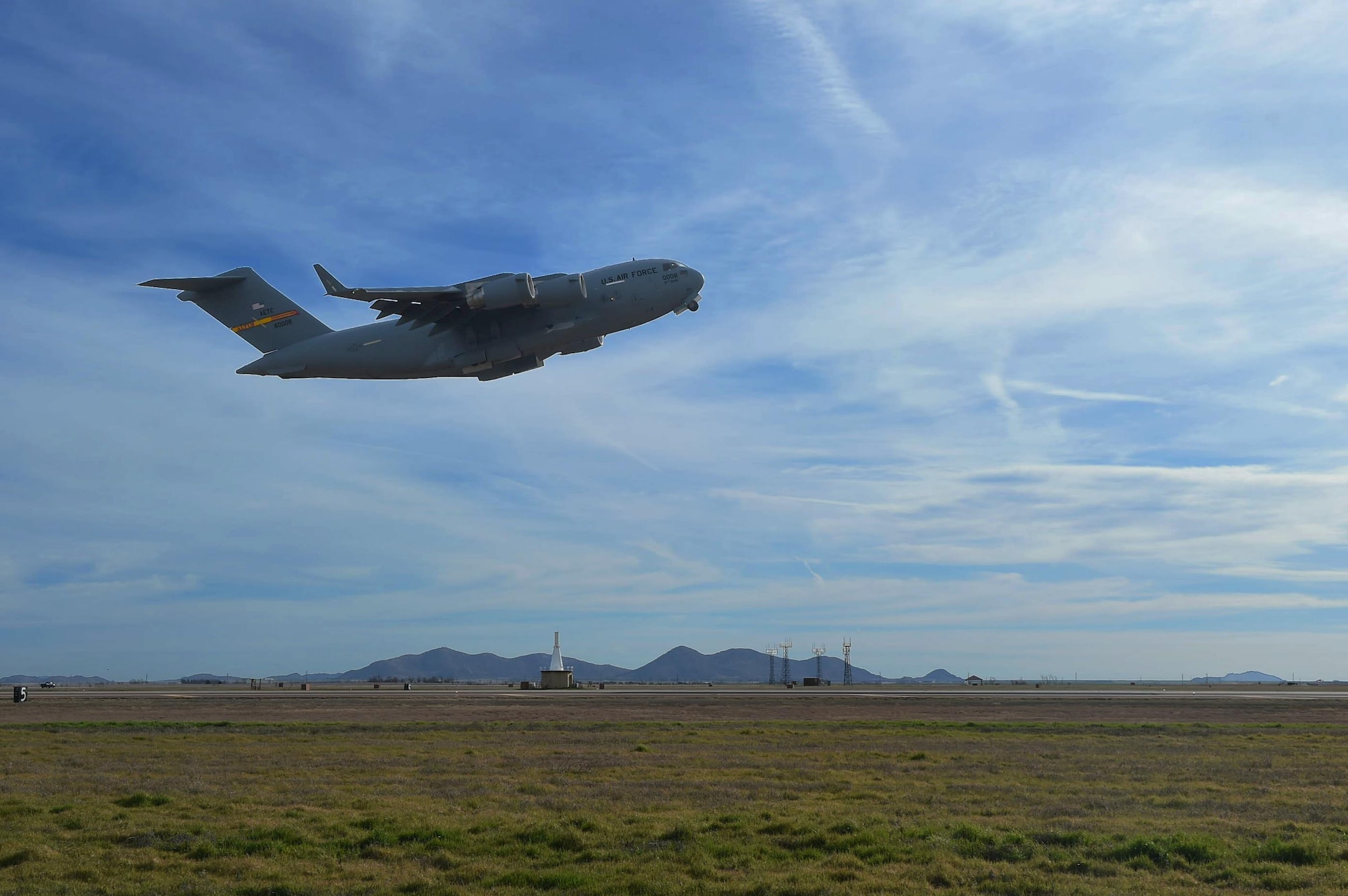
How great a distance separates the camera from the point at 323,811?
20375 mm

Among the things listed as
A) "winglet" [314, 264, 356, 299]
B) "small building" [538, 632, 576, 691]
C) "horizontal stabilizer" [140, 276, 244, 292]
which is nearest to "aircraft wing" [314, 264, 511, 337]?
"winglet" [314, 264, 356, 299]

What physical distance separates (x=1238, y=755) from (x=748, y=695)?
5688cm

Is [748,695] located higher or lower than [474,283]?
lower

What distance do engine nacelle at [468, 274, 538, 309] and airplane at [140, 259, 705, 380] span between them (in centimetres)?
3

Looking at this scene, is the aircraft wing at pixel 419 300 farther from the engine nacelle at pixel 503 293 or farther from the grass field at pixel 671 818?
the grass field at pixel 671 818

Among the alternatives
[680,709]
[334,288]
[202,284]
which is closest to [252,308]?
[202,284]

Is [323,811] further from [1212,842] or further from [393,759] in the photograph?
[1212,842]

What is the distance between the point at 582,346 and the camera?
44.9 meters

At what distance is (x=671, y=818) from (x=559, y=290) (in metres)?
27.2

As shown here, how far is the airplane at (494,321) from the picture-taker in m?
42.2

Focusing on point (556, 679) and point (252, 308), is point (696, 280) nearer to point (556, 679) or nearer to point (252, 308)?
point (252, 308)

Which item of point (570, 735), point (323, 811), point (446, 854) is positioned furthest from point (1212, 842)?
point (570, 735)

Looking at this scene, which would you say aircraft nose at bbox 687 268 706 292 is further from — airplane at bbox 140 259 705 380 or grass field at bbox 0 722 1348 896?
grass field at bbox 0 722 1348 896

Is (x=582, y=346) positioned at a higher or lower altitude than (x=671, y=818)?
higher
